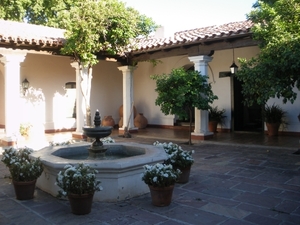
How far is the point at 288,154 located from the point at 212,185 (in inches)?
137

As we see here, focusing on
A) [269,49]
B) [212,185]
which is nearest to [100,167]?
[212,185]

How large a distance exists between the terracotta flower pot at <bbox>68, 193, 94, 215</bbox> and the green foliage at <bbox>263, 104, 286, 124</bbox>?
28.7 ft

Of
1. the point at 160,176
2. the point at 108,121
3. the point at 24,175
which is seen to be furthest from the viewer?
the point at 108,121

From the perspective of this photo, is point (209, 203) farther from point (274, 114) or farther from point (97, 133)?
point (274, 114)

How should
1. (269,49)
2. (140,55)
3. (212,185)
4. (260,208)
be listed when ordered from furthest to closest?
1. (140,55)
2. (269,49)
3. (212,185)
4. (260,208)

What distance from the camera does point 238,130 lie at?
12516mm

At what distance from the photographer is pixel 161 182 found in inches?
159

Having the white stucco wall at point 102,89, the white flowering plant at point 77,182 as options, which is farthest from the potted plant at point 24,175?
the white stucco wall at point 102,89

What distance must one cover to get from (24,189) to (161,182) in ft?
6.60

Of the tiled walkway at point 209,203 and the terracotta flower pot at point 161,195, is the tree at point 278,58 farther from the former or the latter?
the terracotta flower pot at point 161,195

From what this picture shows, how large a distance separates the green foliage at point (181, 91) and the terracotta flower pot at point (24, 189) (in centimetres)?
515

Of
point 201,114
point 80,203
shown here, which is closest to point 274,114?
point 201,114

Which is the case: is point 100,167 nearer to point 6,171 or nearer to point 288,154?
point 6,171

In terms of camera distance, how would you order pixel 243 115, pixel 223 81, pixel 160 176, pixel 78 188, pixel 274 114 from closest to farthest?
pixel 78 188
pixel 160 176
pixel 274 114
pixel 223 81
pixel 243 115
